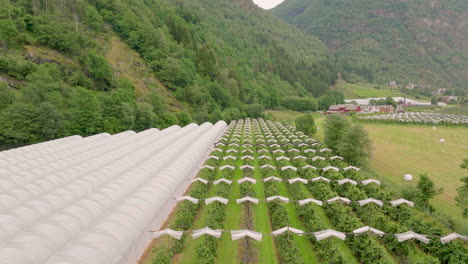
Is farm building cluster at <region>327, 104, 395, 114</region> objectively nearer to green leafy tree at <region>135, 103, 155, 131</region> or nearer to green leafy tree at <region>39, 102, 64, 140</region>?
green leafy tree at <region>135, 103, 155, 131</region>

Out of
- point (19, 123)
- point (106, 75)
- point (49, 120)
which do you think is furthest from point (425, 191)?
point (106, 75)

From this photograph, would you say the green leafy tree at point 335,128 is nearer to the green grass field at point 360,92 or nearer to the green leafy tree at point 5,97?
the green leafy tree at point 5,97

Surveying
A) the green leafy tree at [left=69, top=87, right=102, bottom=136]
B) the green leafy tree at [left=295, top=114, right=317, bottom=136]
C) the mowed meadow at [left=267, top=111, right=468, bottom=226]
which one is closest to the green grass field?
the mowed meadow at [left=267, top=111, right=468, bottom=226]

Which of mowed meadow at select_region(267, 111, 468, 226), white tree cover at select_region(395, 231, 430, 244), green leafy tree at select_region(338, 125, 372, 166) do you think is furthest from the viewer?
green leafy tree at select_region(338, 125, 372, 166)

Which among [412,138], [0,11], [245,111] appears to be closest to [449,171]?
[412,138]

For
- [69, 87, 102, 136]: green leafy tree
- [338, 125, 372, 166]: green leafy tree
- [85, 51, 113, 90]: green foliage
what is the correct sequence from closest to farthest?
[338, 125, 372, 166]: green leafy tree, [69, 87, 102, 136]: green leafy tree, [85, 51, 113, 90]: green foliage

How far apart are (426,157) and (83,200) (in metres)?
52.2

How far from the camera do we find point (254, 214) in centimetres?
2247

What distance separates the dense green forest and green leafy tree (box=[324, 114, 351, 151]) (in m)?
36.8

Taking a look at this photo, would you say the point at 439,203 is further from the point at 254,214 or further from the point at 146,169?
the point at 146,169

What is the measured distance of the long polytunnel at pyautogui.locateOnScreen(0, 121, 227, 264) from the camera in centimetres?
1244

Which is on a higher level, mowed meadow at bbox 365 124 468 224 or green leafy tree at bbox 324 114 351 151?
green leafy tree at bbox 324 114 351 151

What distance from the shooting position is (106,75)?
6150 centimetres

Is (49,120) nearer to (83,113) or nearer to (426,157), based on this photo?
(83,113)
